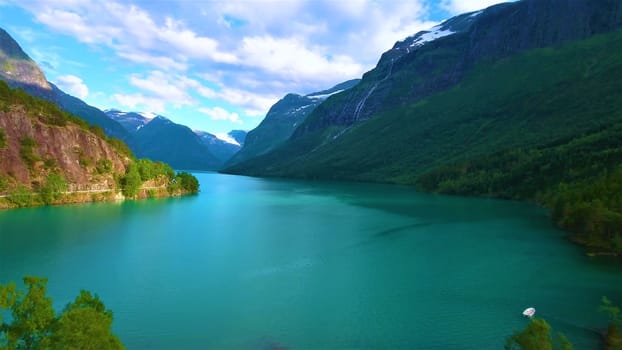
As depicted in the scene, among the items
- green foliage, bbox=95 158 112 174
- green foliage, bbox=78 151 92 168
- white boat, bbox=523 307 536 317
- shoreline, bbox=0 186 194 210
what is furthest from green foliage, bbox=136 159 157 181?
white boat, bbox=523 307 536 317

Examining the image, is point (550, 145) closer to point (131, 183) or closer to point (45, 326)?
point (131, 183)

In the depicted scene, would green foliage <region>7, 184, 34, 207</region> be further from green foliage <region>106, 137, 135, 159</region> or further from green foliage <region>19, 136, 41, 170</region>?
green foliage <region>106, 137, 135, 159</region>

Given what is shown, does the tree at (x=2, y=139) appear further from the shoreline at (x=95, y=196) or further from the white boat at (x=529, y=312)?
the white boat at (x=529, y=312)

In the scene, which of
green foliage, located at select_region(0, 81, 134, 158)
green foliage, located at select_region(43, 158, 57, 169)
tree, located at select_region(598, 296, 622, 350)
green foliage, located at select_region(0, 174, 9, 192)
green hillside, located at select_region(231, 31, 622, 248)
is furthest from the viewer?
green foliage, located at select_region(0, 81, 134, 158)

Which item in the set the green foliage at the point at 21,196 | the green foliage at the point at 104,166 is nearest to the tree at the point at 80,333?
the green foliage at the point at 21,196

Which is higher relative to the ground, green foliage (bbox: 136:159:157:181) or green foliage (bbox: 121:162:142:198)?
green foliage (bbox: 136:159:157:181)

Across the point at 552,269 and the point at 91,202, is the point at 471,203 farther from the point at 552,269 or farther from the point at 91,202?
the point at 91,202

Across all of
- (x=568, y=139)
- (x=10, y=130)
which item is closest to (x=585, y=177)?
(x=568, y=139)
